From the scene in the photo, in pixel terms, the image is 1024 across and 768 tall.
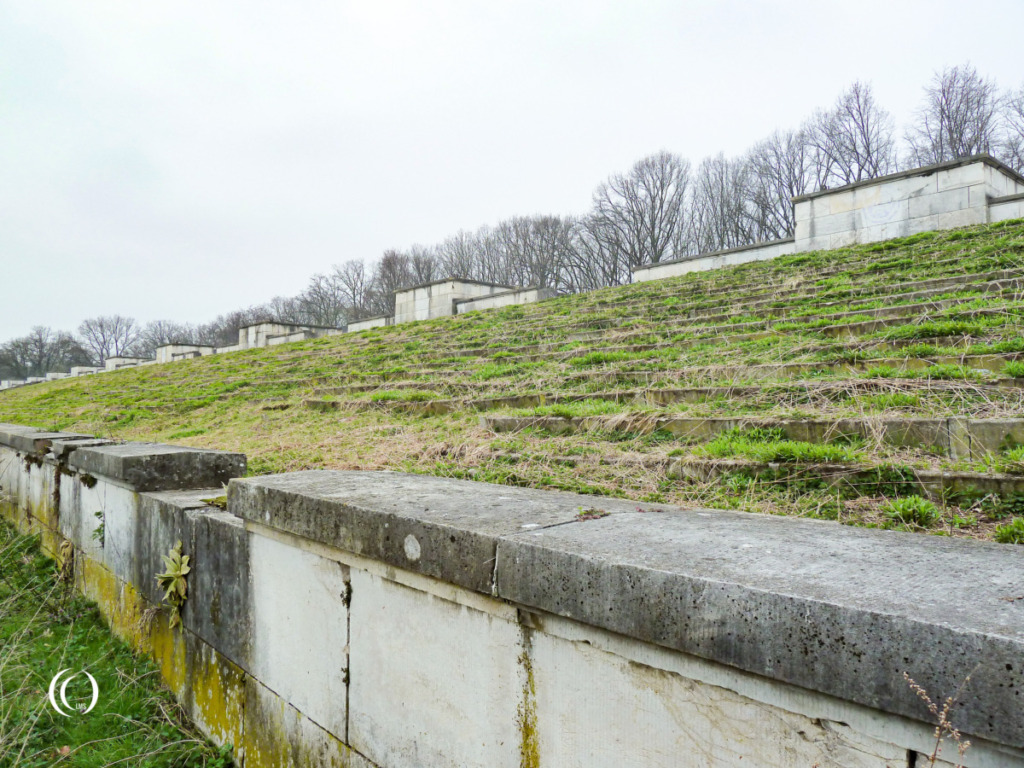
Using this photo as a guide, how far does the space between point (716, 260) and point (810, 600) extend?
14.8 meters

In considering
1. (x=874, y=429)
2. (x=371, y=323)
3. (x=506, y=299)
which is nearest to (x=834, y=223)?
(x=506, y=299)

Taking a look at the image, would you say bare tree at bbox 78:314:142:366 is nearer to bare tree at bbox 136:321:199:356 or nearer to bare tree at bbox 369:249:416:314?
bare tree at bbox 136:321:199:356

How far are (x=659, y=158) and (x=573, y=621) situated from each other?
133 feet

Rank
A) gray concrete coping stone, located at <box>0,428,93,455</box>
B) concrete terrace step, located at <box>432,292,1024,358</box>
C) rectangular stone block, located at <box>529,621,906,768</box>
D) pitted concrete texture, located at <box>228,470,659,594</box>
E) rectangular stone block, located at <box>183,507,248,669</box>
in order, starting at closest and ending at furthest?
1. rectangular stone block, located at <box>529,621,906,768</box>
2. pitted concrete texture, located at <box>228,470,659,594</box>
3. rectangular stone block, located at <box>183,507,248,669</box>
4. concrete terrace step, located at <box>432,292,1024,358</box>
5. gray concrete coping stone, located at <box>0,428,93,455</box>

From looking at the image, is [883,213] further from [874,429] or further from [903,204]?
[874,429]

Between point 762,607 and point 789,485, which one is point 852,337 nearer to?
point 789,485

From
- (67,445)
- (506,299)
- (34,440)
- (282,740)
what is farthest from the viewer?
(506,299)

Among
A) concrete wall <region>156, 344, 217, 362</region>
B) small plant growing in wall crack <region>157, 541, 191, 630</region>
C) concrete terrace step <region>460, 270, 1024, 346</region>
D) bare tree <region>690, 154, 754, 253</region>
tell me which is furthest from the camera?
bare tree <region>690, 154, 754, 253</region>

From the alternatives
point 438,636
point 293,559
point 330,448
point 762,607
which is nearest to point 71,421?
point 330,448

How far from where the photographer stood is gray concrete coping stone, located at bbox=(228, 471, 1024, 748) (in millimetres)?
927

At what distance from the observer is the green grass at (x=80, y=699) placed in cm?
288

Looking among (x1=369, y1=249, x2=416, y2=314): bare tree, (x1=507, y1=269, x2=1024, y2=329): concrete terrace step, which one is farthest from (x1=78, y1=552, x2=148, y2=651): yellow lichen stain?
(x1=369, y1=249, x2=416, y2=314): bare tree

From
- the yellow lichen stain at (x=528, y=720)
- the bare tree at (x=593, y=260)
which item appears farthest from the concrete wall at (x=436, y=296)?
the bare tree at (x=593, y=260)

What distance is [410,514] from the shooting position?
1924mm
